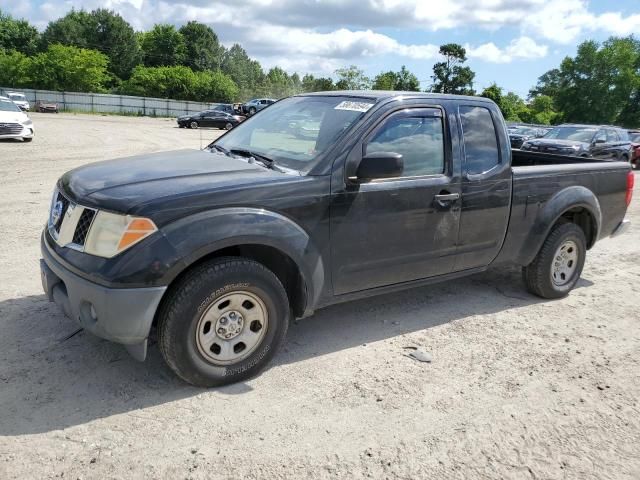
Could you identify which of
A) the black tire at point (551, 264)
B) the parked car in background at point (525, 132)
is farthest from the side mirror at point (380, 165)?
the parked car in background at point (525, 132)

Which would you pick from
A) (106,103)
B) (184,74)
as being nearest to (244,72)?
Result: (184,74)

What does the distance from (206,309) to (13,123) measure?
1643 centimetres

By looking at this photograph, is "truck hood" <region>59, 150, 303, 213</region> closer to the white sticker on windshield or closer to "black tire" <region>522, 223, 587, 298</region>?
the white sticker on windshield

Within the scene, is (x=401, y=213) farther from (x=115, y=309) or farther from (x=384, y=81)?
(x=384, y=81)

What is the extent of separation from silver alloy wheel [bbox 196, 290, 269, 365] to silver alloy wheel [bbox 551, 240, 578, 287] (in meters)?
3.18

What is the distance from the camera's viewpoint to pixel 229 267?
10.7 feet

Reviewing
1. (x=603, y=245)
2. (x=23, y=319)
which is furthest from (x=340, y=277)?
(x=603, y=245)

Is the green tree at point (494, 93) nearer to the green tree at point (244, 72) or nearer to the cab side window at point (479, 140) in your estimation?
the green tree at point (244, 72)

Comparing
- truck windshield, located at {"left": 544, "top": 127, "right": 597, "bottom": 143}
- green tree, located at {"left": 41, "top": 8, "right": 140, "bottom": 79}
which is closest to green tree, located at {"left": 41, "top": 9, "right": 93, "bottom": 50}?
green tree, located at {"left": 41, "top": 8, "right": 140, "bottom": 79}

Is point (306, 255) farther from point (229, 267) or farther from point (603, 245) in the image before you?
point (603, 245)

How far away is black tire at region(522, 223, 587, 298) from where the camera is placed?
5125 millimetres

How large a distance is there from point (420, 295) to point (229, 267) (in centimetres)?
255

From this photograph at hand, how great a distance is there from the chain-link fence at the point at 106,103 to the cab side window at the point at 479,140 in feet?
175

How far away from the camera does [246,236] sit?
10.8 feet
